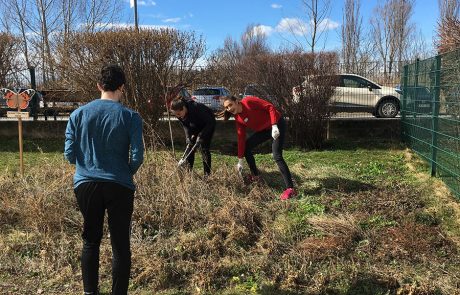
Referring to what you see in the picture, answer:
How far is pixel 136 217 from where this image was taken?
4695 mm

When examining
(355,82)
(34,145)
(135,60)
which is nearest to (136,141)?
(135,60)

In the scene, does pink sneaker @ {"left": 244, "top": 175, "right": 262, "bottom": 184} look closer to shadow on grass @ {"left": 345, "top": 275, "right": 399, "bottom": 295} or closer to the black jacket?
the black jacket

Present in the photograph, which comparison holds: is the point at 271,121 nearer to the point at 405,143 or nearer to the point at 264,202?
the point at 264,202

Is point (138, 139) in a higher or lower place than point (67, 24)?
lower

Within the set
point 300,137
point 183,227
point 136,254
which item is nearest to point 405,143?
point 300,137

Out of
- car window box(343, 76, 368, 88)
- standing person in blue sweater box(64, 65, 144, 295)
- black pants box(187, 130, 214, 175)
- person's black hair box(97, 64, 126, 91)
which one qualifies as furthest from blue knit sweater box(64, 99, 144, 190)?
car window box(343, 76, 368, 88)

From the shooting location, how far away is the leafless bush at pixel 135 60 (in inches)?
355

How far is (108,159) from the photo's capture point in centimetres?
299

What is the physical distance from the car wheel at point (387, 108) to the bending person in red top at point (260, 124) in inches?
320

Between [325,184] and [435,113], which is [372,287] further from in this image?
[435,113]

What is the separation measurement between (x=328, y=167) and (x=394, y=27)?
93.3 feet

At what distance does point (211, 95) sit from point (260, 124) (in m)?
4.85

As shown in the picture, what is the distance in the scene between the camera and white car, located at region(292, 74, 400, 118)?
9695 mm

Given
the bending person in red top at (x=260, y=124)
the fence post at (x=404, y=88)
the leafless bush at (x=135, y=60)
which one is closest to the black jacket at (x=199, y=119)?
the bending person in red top at (x=260, y=124)
